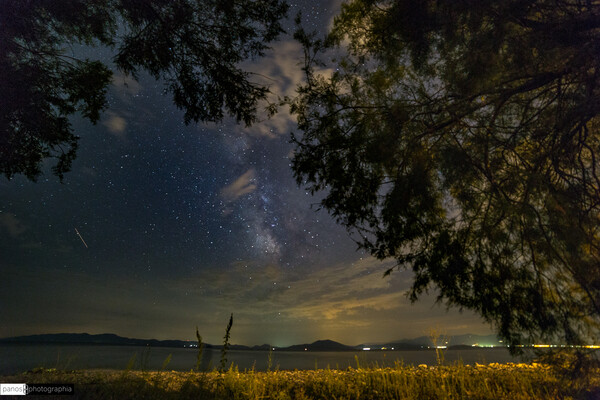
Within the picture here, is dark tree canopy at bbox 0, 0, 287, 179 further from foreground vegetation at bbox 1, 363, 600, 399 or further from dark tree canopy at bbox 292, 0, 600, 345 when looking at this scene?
foreground vegetation at bbox 1, 363, 600, 399

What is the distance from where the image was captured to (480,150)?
6.24 m

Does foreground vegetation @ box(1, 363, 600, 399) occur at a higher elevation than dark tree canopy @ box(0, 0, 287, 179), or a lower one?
lower

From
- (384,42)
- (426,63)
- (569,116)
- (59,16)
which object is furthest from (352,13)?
(59,16)

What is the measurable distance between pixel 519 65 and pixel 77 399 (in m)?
7.71

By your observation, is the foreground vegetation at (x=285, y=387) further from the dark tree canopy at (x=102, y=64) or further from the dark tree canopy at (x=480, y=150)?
the dark tree canopy at (x=102, y=64)

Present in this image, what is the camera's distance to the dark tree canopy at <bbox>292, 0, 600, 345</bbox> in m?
4.90

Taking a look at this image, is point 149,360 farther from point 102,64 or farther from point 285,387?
point 102,64

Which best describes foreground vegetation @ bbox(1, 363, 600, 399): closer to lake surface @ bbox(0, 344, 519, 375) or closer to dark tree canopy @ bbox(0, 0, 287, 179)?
lake surface @ bbox(0, 344, 519, 375)

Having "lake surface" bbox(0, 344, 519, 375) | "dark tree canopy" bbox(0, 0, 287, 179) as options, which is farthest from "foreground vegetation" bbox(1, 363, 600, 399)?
"dark tree canopy" bbox(0, 0, 287, 179)

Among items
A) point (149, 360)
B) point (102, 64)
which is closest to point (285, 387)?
point (149, 360)

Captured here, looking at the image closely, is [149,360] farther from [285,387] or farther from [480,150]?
[480,150]

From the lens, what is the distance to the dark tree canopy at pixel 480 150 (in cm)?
490

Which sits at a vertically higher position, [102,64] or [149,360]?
[102,64]

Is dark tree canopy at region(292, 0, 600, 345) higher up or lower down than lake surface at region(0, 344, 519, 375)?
higher up
